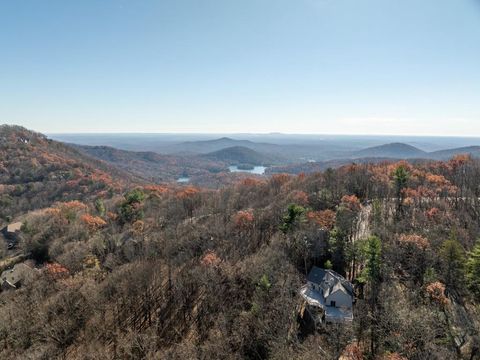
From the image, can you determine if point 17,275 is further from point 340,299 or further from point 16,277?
point 340,299

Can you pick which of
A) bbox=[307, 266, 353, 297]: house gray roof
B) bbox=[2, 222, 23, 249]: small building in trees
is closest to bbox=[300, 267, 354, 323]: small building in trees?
bbox=[307, 266, 353, 297]: house gray roof

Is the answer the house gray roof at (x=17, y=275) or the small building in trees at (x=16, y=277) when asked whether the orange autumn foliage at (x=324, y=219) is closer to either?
the small building in trees at (x=16, y=277)

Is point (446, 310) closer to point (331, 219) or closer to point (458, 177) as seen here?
point (331, 219)

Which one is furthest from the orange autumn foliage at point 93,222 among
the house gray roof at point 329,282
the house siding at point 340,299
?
the house siding at point 340,299

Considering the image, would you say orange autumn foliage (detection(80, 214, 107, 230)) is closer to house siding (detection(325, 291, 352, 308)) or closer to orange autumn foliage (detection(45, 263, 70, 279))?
orange autumn foliage (detection(45, 263, 70, 279))

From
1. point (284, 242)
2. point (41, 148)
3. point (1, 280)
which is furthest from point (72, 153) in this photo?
point (284, 242)
